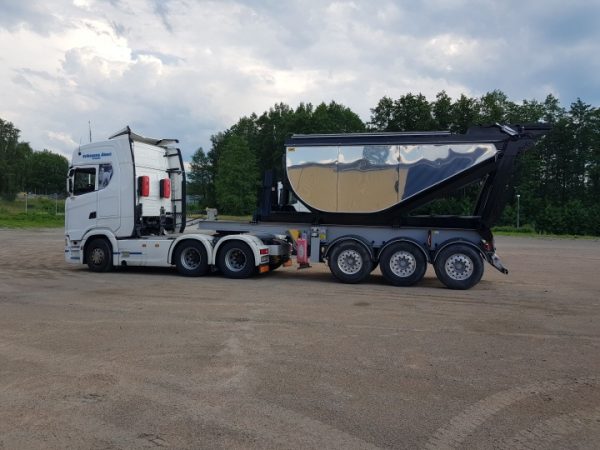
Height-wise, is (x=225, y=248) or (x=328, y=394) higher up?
(x=225, y=248)

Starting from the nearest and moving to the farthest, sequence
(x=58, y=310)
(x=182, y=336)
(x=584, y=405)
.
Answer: (x=584, y=405), (x=182, y=336), (x=58, y=310)

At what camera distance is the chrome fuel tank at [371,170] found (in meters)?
11.3

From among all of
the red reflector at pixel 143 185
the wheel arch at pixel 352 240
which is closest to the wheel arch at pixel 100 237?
the red reflector at pixel 143 185

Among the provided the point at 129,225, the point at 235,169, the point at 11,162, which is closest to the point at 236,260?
the point at 129,225

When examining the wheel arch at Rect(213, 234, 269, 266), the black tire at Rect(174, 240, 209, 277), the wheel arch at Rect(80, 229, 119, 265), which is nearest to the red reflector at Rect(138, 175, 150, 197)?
the wheel arch at Rect(80, 229, 119, 265)

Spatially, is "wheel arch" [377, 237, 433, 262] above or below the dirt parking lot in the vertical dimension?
above

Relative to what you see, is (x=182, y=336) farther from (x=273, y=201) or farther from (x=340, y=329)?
(x=273, y=201)

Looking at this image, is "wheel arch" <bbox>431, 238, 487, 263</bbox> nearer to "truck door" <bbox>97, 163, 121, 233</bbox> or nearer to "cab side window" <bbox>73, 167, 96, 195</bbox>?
"truck door" <bbox>97, 163, 121, 233</bbox>

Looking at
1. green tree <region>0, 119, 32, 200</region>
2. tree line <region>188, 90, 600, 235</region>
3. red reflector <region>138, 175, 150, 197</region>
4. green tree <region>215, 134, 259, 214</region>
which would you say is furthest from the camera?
green tree <region>215, 134, 259, 214</region>

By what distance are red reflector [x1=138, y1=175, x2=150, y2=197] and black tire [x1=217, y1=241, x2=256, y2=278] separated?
260 centimetres

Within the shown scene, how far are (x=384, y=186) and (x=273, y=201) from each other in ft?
9.40

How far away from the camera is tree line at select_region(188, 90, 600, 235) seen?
186 feet

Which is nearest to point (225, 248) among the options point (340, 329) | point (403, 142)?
point (403, 142)

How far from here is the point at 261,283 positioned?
38.7 ft
